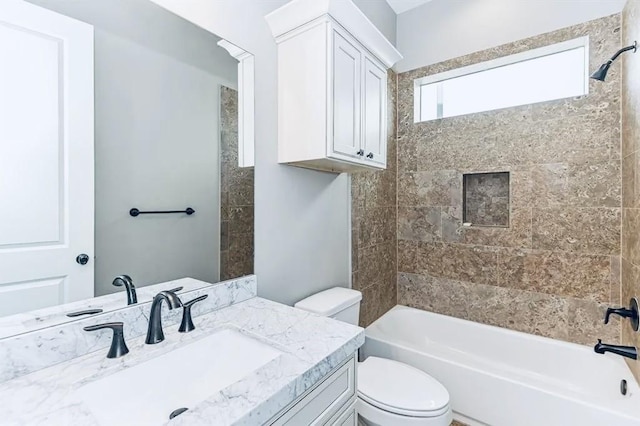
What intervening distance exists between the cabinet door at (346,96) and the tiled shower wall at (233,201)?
44cm

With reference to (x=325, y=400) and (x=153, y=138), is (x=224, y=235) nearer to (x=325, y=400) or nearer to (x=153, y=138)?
(x=153, y=138)

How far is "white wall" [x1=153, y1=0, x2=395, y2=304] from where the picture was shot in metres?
1.34

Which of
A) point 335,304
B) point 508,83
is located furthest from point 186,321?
point 508,83

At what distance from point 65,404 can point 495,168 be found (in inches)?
101

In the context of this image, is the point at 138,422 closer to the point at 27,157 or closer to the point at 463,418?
the point at 27,157

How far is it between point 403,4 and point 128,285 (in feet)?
9.48

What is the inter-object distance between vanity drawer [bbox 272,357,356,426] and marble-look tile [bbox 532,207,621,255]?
5.99ft

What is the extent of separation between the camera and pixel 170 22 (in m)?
1.16

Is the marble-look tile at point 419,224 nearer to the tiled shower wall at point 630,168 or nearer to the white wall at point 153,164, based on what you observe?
the tiled shower wall at point 630,168

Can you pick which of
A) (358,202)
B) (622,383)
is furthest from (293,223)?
(622,383)

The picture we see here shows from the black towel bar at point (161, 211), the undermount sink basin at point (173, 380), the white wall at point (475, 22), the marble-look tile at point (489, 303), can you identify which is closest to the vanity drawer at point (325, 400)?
the undermount sink basin at point (173, 380)

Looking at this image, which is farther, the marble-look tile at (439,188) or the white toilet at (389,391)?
the marble-look tile at (439,188)

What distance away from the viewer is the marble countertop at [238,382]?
2.06 feet

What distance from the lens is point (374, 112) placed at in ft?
5.73
